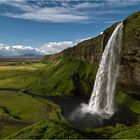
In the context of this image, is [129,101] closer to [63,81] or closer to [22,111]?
[22,111]

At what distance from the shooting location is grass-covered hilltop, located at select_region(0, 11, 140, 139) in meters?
36.9

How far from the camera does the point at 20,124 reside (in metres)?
→ 71.4

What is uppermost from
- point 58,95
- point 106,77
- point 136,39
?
point 136,39

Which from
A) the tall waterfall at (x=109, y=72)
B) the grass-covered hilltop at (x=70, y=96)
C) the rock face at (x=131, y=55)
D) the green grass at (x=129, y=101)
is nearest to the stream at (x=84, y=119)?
the grass-covered hilltop at (x=70, y=96)

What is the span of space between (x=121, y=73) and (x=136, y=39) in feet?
44.7

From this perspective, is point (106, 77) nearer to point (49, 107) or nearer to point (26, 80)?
point (49, 107)

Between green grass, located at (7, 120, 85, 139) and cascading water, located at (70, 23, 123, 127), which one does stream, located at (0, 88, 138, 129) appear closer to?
cascading water, located at (70, 23, 123, 127)

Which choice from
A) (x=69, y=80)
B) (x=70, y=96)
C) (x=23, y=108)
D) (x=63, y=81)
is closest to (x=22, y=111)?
(x=23, y=108)

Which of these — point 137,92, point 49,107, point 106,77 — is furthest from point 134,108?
point 49,107

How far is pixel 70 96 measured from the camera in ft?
389

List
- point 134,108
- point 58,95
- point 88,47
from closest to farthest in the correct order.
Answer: point 134,108
point 58,95
point 88,47

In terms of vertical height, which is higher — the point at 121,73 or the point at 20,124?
the point at 121,73

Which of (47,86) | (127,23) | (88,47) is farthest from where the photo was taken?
(88,47)

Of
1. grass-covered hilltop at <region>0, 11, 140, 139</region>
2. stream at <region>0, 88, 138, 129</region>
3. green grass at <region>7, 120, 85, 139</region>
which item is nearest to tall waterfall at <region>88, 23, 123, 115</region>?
grass-covered hilltop at <region>0, 11, 140, 139</region>
